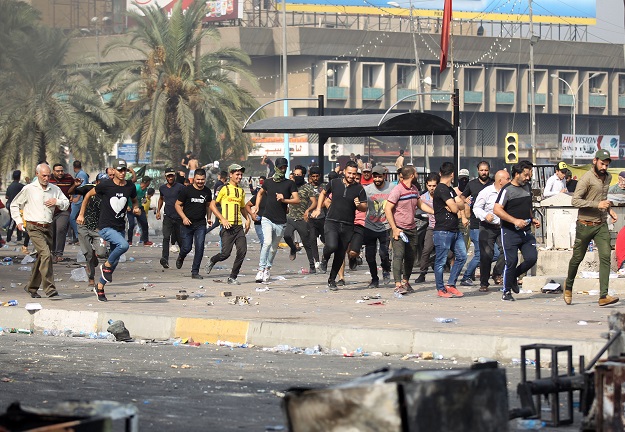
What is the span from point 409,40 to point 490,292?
84.1 m

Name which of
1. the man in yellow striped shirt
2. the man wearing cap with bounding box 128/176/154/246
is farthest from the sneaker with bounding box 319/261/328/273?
the man wearing cap with bounding box 128/176/154/246

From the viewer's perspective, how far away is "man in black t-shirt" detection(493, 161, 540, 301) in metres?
14.7

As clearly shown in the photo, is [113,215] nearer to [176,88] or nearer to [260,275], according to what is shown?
[260,275]

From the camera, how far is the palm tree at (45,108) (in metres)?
41.1

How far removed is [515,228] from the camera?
48.1 ft

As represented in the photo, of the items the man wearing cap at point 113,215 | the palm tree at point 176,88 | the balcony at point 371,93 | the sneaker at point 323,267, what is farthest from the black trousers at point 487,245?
the balcony at point 371,93

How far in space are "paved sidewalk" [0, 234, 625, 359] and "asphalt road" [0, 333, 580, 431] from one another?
15.8 inches

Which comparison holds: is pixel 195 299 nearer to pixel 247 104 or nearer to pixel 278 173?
pixel 278 173

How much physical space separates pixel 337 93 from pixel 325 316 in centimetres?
8343

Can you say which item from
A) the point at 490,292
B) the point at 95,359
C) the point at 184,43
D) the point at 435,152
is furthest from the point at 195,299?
the point at 435,152

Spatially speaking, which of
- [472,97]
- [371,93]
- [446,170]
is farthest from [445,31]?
[472,97]

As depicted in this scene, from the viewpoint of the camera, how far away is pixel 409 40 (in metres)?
98.7

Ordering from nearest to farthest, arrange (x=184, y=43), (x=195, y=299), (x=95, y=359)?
(x=95, y=359) < (x=195, y=299) < (x=184, y=43)

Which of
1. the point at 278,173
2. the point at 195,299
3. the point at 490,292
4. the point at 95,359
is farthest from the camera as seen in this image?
the point at 278,173
